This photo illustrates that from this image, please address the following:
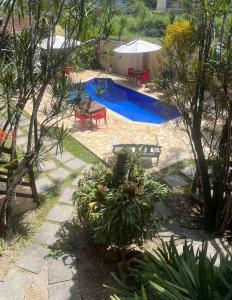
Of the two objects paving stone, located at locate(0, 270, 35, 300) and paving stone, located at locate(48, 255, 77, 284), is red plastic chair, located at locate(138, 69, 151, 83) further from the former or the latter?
paving stone, located at locate(0, 270, 35, 300)

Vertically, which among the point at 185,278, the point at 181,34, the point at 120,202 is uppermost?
the point at 181,34

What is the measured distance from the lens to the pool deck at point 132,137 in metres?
11.3

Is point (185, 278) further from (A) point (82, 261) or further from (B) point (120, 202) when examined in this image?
(A) point (82, 261)

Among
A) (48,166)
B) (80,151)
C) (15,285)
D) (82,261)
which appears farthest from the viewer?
(80,151)

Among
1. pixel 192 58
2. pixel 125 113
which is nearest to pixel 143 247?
pixel 192 58

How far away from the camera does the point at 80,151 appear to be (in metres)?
11.2

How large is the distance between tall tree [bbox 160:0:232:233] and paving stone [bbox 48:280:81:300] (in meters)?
3.46

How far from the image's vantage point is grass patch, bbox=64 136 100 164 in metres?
10.7

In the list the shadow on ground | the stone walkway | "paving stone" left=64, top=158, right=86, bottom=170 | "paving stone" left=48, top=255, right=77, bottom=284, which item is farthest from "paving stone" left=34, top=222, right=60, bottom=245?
"paving stone" left=64, top=158, right=86, bottom=170

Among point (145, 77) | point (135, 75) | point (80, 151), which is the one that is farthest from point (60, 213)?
point (145, 77)

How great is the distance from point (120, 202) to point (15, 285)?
2.37m

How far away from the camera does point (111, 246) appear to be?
269 inches

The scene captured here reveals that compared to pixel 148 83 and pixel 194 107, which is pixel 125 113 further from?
pixel 194 107

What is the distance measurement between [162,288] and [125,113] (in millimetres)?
13371
